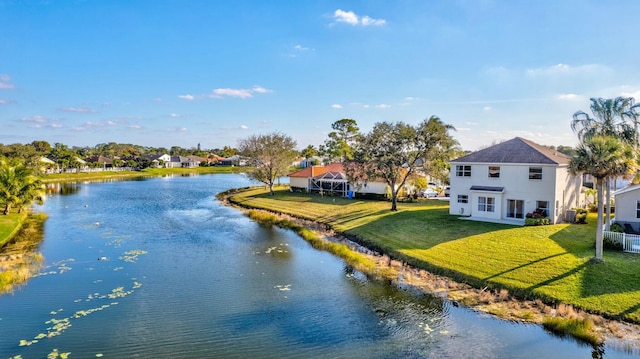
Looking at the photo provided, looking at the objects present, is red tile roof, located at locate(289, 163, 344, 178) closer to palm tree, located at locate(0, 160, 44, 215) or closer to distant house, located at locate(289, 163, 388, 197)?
distant house, located at locate(289, 163, 388, 197)

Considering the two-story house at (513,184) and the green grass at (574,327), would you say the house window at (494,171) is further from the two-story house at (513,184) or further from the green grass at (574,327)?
the green grass at (574,327)

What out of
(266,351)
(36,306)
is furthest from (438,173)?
(36,306)

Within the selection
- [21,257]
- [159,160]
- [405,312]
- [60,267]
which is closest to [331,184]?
[60,267]

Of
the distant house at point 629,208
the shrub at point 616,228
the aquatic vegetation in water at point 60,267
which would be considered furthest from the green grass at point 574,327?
the aquatic vegetation in water at point 60,267

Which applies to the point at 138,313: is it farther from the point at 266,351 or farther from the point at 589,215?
the point at 589,215

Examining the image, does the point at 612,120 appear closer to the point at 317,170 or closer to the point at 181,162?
the point at 317,170

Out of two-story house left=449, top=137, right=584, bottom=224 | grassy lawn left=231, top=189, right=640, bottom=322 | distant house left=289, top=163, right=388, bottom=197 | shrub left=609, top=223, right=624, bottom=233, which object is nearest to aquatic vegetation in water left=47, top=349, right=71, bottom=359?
grassy lawn left=231, top=189, right=640, bottom=322
